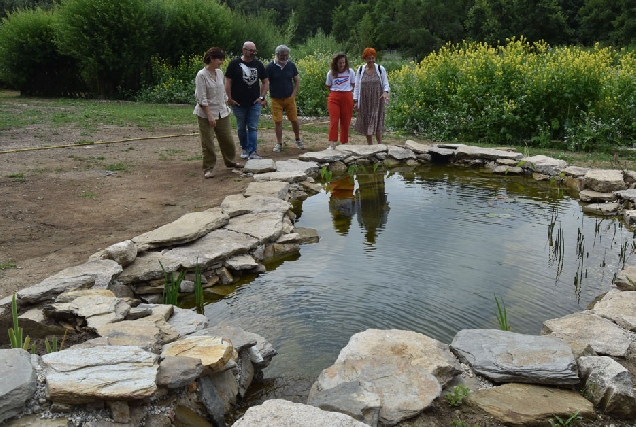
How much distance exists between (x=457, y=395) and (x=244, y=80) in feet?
18.3

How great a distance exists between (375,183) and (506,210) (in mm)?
1874

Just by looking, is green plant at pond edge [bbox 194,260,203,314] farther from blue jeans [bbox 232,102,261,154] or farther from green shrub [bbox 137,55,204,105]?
green shrub [bbox 137,55,204,105]

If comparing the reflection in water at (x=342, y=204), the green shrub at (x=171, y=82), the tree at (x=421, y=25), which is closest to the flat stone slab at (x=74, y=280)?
the reflection in water at (x=342, y=204)

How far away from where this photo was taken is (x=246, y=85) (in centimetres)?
751

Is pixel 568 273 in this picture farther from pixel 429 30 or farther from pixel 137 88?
pixel 429 30

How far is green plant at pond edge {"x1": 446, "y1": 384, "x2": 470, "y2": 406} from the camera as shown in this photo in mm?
2766

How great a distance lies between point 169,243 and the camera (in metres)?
4.67

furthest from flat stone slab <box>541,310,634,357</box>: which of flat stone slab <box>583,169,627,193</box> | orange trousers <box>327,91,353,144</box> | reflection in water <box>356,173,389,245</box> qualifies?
orange trousers <box>327,91,353,144</box>

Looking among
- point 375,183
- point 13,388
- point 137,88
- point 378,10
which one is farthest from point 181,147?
point 378,10

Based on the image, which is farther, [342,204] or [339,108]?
[339,108]

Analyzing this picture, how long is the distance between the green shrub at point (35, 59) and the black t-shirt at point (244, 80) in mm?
12904

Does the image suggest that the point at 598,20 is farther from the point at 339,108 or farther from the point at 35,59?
the point at 339,108

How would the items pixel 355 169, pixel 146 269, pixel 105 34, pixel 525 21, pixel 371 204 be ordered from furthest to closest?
pixel 525 21, pixel 105 34, pixel 355 169, pixel 371 204, pixel 146 269

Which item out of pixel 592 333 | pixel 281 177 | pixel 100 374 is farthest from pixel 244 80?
pixel 100 374
